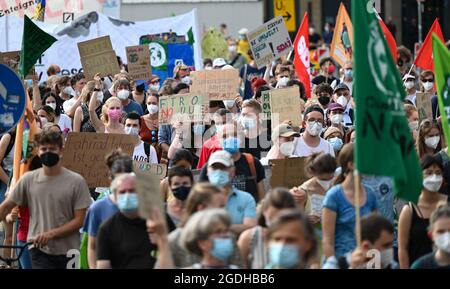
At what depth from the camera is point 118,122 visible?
45.2 ft

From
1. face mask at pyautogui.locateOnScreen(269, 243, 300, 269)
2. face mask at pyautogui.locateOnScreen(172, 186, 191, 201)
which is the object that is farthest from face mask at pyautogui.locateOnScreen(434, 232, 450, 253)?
face mask at pyautogui.locateOnScreen(172, 186, 191, 201)

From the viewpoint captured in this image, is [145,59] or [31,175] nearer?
[31,175]

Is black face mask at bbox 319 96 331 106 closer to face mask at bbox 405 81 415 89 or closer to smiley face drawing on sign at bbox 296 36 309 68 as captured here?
face mask at bbox 405 81 415 89

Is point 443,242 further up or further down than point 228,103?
further down

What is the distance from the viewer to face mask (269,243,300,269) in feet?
23.6

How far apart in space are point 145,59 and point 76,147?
8409 mm

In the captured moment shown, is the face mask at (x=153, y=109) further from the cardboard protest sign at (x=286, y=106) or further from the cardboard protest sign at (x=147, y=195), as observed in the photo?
the cardboard protest sign at (x=147, y=195)

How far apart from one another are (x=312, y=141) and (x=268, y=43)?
7.23 m

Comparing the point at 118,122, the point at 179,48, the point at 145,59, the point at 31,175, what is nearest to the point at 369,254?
the point at 31,175

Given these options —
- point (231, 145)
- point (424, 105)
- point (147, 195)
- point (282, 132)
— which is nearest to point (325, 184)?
point (231, 145)

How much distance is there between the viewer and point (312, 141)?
1266 centimetres

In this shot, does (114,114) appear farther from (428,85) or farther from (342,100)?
(428,85)

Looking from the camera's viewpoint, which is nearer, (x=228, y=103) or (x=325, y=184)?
(x=325, y=184)
